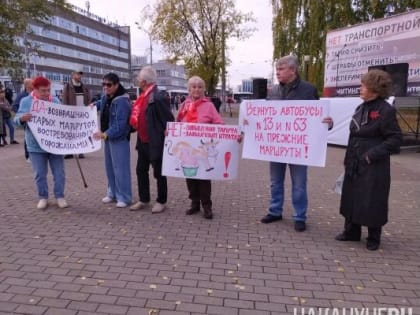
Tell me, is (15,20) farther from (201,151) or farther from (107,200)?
(201,151)

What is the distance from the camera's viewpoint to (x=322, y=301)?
330cm

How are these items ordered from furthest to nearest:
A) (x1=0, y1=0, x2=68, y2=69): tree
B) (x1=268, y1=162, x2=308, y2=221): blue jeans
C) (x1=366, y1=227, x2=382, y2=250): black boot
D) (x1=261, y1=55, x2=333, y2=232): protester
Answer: (x1=0, y1=0, x2=68, y2=69): tree → (x1=268, y1=162, x2=308, y2=221): blue jeans → (x1=261, y1=55, x2=333, y2=232): protester → (x1=366, y1=227, x2=382, y2=250): black boot

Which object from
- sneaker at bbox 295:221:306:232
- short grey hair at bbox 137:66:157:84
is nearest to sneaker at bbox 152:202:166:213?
short grey hair at bbox 137:66:157:84

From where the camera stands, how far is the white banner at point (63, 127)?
566cm

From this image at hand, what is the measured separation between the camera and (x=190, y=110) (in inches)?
211

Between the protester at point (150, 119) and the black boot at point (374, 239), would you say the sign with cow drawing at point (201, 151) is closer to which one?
the protester at point (150, 119)

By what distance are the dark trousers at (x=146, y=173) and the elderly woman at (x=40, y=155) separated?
115 centimetres

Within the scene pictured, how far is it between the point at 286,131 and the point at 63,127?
319 centimetres

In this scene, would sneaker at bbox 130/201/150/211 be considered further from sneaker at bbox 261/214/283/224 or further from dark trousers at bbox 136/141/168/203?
sneaker at bbox 261/214/283/224

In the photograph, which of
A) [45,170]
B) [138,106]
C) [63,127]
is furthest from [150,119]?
[45,170]

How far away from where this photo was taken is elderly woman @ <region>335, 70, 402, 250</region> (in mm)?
4109

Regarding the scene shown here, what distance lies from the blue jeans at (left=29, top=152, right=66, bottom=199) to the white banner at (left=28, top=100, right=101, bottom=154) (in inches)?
8.4

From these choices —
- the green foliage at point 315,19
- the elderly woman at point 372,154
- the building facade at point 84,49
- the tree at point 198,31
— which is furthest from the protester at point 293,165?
the building facade at point 84,49

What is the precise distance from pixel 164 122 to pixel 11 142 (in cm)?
1058
